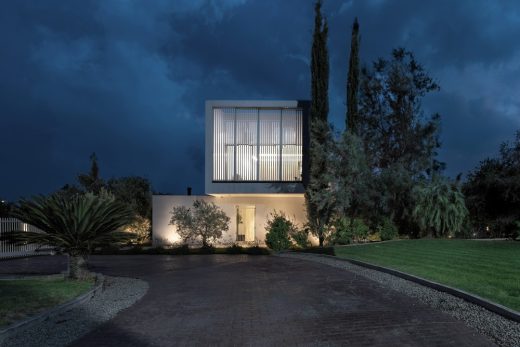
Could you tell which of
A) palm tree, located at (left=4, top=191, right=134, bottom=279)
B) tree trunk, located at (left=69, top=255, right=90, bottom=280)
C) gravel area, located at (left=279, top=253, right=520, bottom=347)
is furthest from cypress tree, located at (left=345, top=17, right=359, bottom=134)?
tree trunk, located at (left=69, top=255, right=90, bottom=280)

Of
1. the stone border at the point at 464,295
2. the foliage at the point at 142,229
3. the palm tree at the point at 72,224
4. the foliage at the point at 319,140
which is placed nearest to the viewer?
the stone border at the point at 464,295

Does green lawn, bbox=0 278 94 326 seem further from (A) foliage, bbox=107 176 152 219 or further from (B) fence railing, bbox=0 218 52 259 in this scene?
(A) foliage, bbox=107 176 152 219

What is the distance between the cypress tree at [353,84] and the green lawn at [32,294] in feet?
55.7

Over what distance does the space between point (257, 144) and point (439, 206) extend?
10.1 meters

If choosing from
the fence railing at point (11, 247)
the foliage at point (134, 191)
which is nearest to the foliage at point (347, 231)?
the foliage at point (134, 191)

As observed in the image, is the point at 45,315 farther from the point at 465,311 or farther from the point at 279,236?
the point at 279,236

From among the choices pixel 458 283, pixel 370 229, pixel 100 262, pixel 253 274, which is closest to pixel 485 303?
pixel 458 283

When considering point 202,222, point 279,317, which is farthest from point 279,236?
point 279,317

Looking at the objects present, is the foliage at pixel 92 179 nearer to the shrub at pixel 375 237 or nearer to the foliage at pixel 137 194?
the foliage at pixel 137 194

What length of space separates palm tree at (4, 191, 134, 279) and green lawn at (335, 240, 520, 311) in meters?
7.96

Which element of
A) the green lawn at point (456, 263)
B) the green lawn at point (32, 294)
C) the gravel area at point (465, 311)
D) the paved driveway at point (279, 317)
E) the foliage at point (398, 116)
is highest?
the foliage at point (398, 116)

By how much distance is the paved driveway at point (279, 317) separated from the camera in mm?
5914

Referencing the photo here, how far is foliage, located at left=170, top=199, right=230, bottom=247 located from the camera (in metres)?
23.0

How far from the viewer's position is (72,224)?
10891 mm
